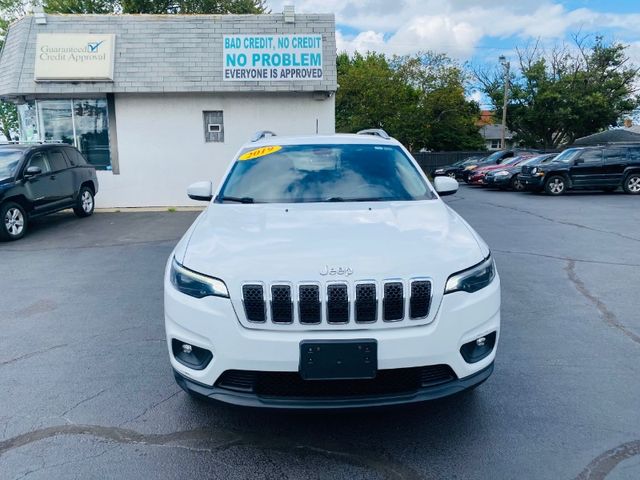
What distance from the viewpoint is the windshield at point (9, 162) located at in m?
9.64

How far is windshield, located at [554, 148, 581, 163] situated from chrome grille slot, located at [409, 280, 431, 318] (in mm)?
17077

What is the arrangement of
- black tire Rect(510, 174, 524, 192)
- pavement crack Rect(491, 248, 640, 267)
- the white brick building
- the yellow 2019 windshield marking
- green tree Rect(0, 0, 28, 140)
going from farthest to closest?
1. green tree Rect(0, 0, 28, 140)
2. black tire Rect(510, 174, 524, 192)
3. the white brick building
4. pavement crack Rect(491, 248, 640, 267)
5. the yellow 2019 windshield marking

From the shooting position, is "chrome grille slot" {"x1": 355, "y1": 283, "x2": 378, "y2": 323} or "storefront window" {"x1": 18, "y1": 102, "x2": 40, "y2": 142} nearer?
"chrome grille slot" {"x1": 355, "y1": 283, "x2": 378, "y2": 323}

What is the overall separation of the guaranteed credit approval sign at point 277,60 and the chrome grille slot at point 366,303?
1182 cm

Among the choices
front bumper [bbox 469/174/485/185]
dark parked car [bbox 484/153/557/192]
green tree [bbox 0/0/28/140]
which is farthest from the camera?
green tree [bbox 0/0/28/140]

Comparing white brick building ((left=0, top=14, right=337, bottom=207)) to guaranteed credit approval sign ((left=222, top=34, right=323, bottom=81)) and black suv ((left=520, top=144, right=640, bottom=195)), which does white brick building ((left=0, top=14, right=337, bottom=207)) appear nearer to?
guaranteed credit approval sign ((left=222, top=34, right=323, bottom=81))

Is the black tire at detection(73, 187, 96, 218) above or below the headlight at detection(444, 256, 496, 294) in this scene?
below

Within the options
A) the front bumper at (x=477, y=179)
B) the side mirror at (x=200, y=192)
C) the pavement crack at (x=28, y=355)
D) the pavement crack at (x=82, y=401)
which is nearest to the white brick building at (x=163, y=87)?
the side mirror at (x=200, y=192)

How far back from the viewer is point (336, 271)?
2635 millimetres

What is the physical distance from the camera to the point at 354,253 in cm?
276

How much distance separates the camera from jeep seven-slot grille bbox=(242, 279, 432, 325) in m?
2.59

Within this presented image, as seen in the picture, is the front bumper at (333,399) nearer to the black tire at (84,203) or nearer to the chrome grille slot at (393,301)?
the chrome grille slot at (393,301)

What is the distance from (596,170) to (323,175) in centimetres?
1627

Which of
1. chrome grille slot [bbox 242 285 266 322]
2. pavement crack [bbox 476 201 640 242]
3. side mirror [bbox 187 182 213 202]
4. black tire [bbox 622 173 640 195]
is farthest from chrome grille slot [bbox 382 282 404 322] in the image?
black tire [bbox 622 173 640 195]
